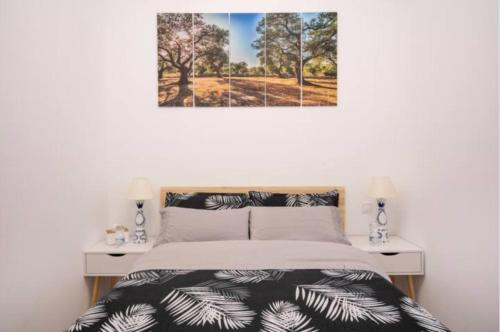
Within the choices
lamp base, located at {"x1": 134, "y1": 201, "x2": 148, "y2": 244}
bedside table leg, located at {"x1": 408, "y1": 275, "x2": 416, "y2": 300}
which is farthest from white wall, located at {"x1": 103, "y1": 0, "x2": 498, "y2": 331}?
bedside table leg, located at {"x1": 408, "y1": 275, "x2": 416, "y2": 300}

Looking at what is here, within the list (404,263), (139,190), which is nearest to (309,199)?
(404,263)

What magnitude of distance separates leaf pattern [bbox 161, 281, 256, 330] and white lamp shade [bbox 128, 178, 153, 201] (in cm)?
141

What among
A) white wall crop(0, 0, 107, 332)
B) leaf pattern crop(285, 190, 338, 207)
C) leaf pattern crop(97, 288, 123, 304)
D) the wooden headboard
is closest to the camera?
leaf pattern crop(97, 288, 123, 304)

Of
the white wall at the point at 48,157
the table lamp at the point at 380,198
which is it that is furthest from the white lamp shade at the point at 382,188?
A: the white wall at the point at 48,157

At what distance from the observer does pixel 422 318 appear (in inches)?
64.4

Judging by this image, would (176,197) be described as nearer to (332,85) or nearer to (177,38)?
(177,38)

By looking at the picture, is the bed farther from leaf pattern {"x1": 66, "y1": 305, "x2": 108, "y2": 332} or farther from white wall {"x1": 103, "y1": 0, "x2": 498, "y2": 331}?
white wall {"x1": 103, "y1": 0, "x2": 498, "y2": 331}

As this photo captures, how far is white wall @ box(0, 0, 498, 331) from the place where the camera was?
2.28 m

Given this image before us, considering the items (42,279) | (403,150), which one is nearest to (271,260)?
(42,279)

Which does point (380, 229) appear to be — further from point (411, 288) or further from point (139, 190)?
point (139, 190)

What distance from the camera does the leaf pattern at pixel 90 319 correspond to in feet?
5.24

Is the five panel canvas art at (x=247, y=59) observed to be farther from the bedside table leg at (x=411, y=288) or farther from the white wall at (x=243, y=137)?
the bedside table leg at (x=411, y=288)

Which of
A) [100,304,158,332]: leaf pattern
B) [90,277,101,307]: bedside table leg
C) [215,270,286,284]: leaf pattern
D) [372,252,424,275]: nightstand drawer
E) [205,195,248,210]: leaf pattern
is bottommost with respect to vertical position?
[90,277,101,307]: bedside table leg

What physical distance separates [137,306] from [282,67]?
7.60ft
